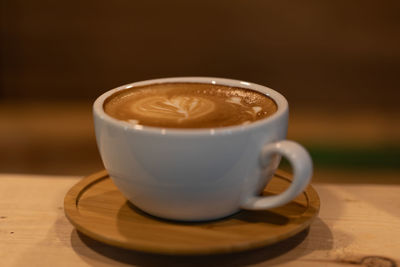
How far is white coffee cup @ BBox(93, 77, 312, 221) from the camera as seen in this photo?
0.45 m

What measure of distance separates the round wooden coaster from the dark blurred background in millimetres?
1028

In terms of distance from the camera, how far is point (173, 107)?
22.3 inches

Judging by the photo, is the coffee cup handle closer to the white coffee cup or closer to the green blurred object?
the white coffee cup

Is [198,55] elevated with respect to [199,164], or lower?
lower

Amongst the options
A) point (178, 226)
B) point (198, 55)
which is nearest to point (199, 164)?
point (178, 226)

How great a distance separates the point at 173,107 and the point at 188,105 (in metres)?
0.02

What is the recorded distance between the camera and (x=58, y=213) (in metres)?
0.58

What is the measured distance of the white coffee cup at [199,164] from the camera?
0.45 m

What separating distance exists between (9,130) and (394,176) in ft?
3.73

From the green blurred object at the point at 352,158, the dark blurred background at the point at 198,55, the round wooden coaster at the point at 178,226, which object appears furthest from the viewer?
the dark blurred background at the point at 198,55

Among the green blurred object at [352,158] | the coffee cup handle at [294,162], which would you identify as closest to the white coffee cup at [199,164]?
the coffee cup handle at [294,162]

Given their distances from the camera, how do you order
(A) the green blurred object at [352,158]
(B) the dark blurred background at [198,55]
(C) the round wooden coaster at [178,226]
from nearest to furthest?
1. (C) the round wooden coaster at [178,226]
2. (A) the green blurred object at [352,158]
3. (B) the dark blurred background at [198,55]

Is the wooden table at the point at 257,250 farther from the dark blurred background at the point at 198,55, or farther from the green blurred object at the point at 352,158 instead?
the dark blurred background at the point at 198,55

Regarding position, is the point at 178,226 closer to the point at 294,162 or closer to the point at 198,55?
the point at 294,162
